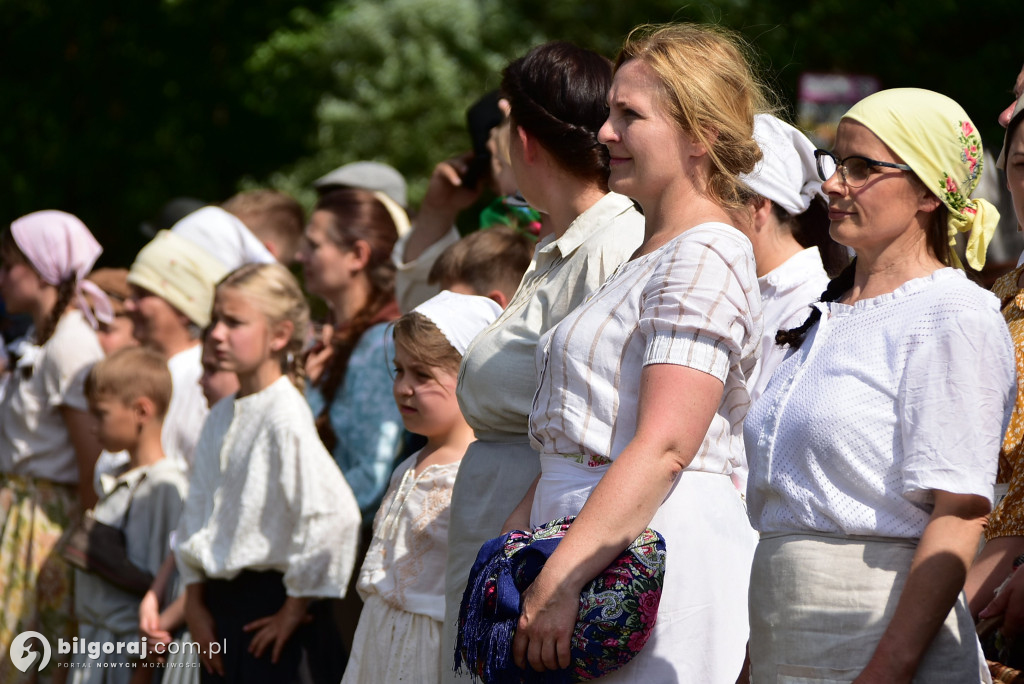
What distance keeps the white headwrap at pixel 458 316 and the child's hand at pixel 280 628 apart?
1285 millimetres

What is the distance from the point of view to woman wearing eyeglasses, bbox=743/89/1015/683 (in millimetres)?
2115

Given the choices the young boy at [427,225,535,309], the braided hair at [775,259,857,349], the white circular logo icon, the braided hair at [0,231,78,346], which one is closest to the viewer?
the braided hair at [775,259,857,349]

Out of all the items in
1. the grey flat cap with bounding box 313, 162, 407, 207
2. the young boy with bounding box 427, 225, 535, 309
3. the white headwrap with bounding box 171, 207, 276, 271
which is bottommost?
the white headwrap with bounding box 171, 207, 276, 271

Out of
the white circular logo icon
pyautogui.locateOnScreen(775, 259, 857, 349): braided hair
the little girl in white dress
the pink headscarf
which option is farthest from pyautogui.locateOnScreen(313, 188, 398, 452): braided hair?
pyautogui.locateOnScreen(775, 259, 857, 349): braided hair

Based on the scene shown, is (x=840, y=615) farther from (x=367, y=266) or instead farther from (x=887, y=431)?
(x=367, y=266)

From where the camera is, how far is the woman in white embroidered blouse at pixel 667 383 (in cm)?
221

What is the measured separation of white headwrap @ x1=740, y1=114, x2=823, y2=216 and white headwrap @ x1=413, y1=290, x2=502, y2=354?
859mm

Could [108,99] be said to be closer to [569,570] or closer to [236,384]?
[236,384]

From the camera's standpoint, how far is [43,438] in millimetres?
5820

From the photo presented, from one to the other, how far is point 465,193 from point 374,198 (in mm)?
640

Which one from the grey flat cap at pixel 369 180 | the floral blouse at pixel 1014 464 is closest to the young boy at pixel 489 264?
the floral blouse at pixel 1014 464

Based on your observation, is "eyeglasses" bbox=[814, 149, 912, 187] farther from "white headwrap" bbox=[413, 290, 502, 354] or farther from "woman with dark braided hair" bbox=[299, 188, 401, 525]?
"woman with dark braided hair" bbox=[299, 188, 401, 525]

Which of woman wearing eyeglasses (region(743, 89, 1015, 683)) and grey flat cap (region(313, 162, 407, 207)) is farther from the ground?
woman wearing eyeglasses (region(743, 89, 1015, 683))

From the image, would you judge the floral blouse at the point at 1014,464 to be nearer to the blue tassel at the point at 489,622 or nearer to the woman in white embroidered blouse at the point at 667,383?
the woman in white embroidered blouse at the point at 667,383
